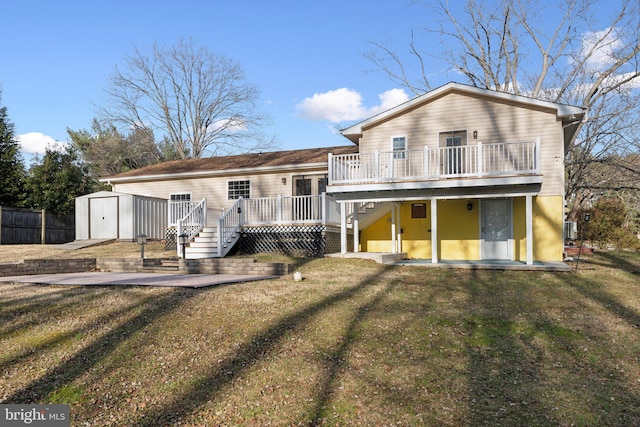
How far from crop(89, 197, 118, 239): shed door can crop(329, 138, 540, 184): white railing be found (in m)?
10.3

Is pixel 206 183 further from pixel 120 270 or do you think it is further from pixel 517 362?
pixel 517 362

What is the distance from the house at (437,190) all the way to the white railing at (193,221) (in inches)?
1.4

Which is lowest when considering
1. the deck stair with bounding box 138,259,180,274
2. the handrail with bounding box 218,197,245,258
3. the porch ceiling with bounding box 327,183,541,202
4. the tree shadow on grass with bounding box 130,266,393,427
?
the tree shadow on grass with bounding box 130,266,393,427

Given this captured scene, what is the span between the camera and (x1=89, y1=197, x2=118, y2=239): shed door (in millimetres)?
19031

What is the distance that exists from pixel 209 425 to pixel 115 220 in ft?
55.0

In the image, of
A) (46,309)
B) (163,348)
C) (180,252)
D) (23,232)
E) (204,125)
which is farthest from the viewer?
(204,125)

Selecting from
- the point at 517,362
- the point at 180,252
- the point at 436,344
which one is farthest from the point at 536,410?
the point at 180,252

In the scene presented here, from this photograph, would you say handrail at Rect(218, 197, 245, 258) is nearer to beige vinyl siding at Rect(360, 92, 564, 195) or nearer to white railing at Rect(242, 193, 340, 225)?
white railing at Rect(242, 193, 340, 225)

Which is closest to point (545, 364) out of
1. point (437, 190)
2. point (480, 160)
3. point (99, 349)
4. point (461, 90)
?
point (99, 349)

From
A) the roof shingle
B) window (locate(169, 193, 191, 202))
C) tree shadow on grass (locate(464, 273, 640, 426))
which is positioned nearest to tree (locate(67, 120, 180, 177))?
the roof shingle

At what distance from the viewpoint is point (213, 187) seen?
19.7 m

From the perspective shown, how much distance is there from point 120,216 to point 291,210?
314 inches

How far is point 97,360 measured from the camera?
18.3 ft

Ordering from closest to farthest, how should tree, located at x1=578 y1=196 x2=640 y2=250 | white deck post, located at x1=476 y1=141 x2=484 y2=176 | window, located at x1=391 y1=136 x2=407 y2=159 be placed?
white deck post, located at x1=476 y1=141 x2=484 y2=176, window, located at x1=391 y1=136 x2=407 y2=159, tree, located at x1=578 y1=196 x2=640 y2=250
